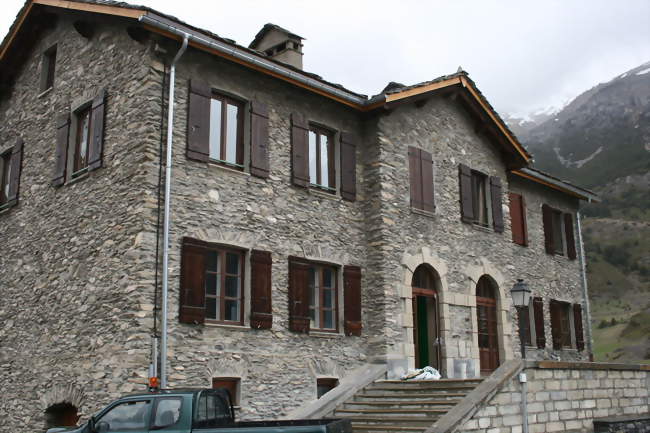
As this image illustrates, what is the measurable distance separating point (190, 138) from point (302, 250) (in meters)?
2.95

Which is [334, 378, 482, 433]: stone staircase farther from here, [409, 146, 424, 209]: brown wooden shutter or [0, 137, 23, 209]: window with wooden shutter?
[0, 137, 23, 209]: window with wooden shutter

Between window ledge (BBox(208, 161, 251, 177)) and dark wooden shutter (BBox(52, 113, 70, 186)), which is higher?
dark wooden shutter (BBox(52, 113, 70, 186))

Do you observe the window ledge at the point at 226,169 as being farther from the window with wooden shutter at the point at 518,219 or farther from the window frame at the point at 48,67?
the window with wooden shutter at the point at 518,219

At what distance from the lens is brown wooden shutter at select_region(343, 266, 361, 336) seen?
14.2m

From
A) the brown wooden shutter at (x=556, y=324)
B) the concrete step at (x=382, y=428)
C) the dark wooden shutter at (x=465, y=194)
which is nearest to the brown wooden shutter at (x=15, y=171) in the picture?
the concrete step at (x=382, y=428)

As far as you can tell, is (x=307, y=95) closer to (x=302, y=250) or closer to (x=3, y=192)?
(x=302, y=250)

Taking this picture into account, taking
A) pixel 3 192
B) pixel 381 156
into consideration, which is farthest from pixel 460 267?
pixel 3 192

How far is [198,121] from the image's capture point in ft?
41.2

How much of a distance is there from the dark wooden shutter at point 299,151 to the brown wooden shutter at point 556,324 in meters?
9.68

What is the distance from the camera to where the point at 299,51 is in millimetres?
16812

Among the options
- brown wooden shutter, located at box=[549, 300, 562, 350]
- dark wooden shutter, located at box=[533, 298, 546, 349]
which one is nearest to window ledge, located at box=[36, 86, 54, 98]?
dark wooden shutter, located at box=[533, 298, 546, 349]

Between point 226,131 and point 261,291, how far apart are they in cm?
290

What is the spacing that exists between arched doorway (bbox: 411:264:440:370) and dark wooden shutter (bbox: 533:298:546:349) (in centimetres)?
500

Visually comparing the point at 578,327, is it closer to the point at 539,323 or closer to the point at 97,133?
the point at 539,323
